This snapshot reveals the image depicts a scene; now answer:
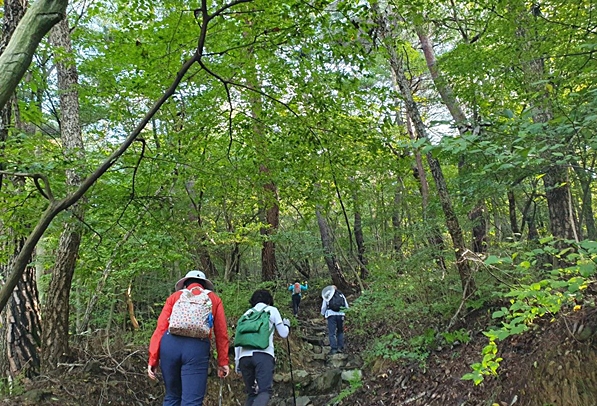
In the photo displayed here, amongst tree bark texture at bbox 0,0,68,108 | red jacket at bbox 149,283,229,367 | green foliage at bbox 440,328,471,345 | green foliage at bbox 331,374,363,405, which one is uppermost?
tree bark texture at bbox 0,0,68,108

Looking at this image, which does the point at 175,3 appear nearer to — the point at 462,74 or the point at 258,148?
the point at 258,148

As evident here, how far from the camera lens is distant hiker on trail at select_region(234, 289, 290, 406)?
4.82 metres

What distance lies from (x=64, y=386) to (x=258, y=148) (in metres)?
4.08

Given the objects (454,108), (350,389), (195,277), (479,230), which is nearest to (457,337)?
(350,389)

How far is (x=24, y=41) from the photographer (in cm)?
149

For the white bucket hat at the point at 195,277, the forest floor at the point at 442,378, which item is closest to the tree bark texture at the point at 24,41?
the white bucket hat at the point at 195,277

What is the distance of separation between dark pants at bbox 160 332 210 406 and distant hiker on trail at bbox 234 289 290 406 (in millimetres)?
1020

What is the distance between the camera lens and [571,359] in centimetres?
358

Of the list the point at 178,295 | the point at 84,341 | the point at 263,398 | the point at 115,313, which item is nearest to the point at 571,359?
the point at 263,398

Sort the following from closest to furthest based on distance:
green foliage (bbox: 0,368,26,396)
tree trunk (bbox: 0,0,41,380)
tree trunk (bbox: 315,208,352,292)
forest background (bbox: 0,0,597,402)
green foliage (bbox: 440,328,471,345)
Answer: forest background (bbox: 0,0,597,402) → green foliage (bbox: 0,368,26,396) → tree trunk (bbox: 0,0,41,380) → green foliage (bbox: 440,328,471,345) → tree trunk (bbox: 315,208,352,292)

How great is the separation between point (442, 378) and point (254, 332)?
106 inches

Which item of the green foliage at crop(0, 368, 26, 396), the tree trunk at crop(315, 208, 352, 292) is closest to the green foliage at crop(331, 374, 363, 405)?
the green foliage at crop(0, 368, 26, 396)

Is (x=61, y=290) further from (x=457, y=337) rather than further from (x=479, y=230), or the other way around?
(x=479, y=230)

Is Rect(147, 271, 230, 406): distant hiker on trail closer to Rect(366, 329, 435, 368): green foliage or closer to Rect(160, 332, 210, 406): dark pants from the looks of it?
Rect(160, 332, 210, 406): dark pants
